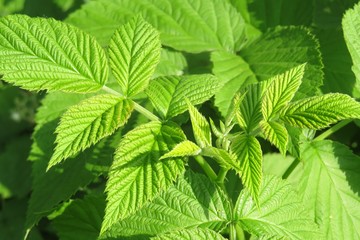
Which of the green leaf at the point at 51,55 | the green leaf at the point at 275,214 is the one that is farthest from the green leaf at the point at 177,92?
the green leaf at the point at 275,214

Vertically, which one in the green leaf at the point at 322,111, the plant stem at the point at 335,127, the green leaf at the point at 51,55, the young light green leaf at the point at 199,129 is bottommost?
the plant stem at the point at 335,127

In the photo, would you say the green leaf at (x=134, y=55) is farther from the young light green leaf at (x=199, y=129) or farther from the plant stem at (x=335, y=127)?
the plant stem at (x=335, y=127)

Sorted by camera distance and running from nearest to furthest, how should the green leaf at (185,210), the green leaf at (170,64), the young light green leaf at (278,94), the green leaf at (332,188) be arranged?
the young light green leaf at (278,94) → the green leaf at (185,210) → the green leaf at (332,188) → the green leaf at (170,64)

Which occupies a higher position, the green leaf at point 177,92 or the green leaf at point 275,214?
the green leaf at point 177,92

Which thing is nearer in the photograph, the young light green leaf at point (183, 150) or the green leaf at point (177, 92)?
the young light green leaf at point (183, 150)

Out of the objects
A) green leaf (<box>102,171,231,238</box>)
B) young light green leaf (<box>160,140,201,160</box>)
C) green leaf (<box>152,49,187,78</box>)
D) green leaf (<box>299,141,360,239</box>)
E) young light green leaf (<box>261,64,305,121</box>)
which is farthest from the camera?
green leaf (<box>152,49,187,78</box>)

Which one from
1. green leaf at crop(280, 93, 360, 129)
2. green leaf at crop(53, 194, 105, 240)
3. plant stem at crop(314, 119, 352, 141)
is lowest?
green leaf at crop(53, 194, 105, 240)

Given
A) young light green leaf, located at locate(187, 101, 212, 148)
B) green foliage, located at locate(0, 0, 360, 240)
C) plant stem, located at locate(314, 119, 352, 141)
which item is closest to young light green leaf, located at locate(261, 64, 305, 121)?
green foliage, located at locate(0, 0, 360, 240)

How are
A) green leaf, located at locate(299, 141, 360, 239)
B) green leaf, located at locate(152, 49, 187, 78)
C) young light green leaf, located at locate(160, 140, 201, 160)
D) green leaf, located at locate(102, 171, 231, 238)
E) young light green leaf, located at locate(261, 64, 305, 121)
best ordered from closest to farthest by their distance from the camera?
young light green leaf, located at locate(160, 140, 201, 160) < young light green leaf, located at locate(261, 64, 305, 121) < green leaf, located at locate(102, 171, 231, 238) < green leaf, located at locate(299, 141, 360, 239) < green leaf, located at locate(152, 49, 187, 78)

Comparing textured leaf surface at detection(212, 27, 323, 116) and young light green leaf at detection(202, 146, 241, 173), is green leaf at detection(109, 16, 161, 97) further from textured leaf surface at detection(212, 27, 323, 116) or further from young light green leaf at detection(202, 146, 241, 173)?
textured leaf surface at detection(212, 27, 323, 116)
